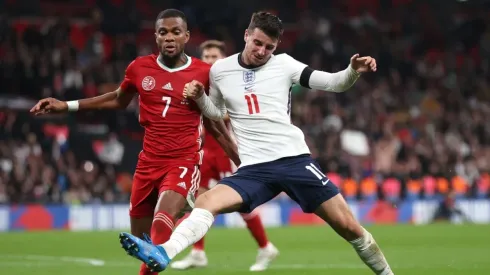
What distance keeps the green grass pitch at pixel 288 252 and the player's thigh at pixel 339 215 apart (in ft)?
8.60

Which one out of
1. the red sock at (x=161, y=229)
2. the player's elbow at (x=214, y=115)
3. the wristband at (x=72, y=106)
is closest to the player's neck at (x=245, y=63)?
the player's elbow at (x=214, y=115)

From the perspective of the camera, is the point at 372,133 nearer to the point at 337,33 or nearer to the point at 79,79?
the point at 337,33

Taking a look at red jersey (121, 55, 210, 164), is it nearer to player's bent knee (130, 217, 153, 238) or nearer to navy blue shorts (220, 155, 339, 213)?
player's bent knee (130, 217, 153, 238)

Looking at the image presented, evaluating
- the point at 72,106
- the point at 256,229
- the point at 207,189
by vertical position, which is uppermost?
the point at 72,106

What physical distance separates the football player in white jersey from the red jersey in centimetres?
50

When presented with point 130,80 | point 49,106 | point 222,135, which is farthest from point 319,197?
point 49,106

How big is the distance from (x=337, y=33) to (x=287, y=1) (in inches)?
86.2

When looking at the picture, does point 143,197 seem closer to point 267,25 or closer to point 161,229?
point 161,229

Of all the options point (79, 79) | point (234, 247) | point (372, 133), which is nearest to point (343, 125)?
point (372, 133)

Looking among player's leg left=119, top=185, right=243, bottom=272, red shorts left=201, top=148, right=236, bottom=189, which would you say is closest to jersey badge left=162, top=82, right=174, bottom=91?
player's leg left=119, top=185, right=243, bottom=272

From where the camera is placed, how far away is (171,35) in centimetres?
784

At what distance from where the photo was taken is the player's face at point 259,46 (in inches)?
284

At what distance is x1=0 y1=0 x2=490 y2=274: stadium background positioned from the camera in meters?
19.4

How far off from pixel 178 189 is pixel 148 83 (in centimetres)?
96
